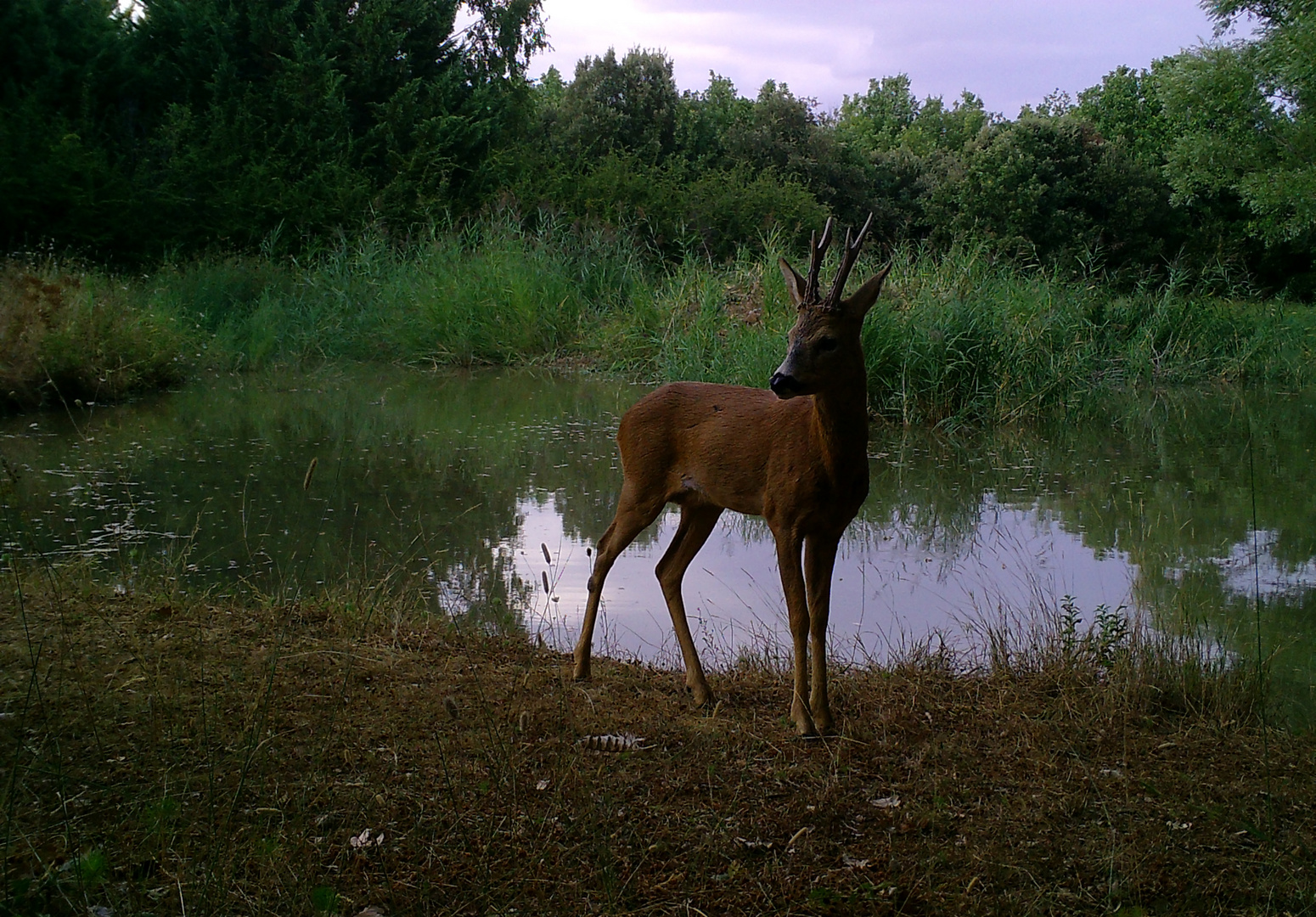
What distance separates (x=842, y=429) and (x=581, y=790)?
147cm

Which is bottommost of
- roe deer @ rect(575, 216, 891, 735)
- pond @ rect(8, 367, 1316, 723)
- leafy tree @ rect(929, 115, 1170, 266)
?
pond @ rect(8, 367, 1316, 723)

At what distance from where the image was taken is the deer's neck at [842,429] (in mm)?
3799

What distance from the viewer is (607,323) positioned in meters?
17.5

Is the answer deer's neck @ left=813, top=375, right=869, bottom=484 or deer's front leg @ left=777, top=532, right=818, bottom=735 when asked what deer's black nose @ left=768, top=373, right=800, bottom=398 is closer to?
deer's neck @ left=813, top=375, right=869, bottom=484

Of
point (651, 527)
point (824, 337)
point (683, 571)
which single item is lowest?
point (651, 527)

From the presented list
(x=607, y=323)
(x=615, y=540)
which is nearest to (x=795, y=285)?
(x=615, y=540)

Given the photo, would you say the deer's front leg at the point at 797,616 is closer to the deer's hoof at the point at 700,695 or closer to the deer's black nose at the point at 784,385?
the deer's hoof at the point at 700,695

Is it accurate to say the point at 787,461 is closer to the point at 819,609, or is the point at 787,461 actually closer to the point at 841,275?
the point at 819,609

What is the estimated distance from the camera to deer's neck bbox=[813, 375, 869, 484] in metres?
3.80

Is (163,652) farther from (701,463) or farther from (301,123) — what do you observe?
(301,123)

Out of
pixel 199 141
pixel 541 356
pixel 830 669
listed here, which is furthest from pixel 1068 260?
pixel 830 669

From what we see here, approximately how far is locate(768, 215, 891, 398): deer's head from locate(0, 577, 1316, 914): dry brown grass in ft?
4.12

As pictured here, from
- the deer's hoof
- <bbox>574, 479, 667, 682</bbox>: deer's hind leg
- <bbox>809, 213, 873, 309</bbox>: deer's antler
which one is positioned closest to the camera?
<bbox>809, 213, 873, 309</bbox>: deer's antler

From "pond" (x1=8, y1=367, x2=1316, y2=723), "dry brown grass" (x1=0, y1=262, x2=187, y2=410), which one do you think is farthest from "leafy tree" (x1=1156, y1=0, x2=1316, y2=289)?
"dry brown grass" (x1=0, y1=262, x2=187, y2=410)
